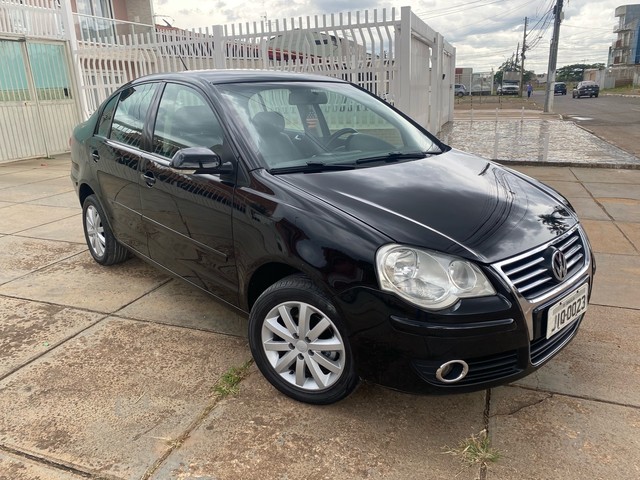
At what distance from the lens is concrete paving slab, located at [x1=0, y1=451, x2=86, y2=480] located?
7.44ft

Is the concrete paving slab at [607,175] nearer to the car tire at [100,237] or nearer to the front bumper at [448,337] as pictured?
the front bumper at [448,337]

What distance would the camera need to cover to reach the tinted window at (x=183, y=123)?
315cm

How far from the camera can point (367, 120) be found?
12.2 ft

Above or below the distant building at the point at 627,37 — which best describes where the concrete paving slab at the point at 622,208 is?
below

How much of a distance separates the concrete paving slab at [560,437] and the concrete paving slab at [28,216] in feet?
19.1

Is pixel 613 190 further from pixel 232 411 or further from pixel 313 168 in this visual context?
pixel 232 411

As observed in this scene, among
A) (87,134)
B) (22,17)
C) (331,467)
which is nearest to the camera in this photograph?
(331,467)

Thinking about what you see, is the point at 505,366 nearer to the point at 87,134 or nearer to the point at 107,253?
the point at 107,253

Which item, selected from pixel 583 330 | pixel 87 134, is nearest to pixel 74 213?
pixel 87 134

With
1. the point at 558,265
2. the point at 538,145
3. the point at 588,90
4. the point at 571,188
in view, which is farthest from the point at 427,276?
the point at 588,90

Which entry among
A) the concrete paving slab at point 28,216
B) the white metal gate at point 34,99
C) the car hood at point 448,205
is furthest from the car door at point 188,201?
the white metal gate at point 34,99

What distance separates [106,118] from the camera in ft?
14.4

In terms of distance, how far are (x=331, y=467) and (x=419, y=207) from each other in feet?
4.13

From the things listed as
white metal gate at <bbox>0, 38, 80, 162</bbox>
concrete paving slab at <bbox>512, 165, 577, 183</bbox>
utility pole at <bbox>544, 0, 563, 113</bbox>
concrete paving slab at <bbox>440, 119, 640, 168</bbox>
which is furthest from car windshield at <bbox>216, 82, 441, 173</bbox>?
utility pole at <bbox>544, 0, 563, 113</bbox>
